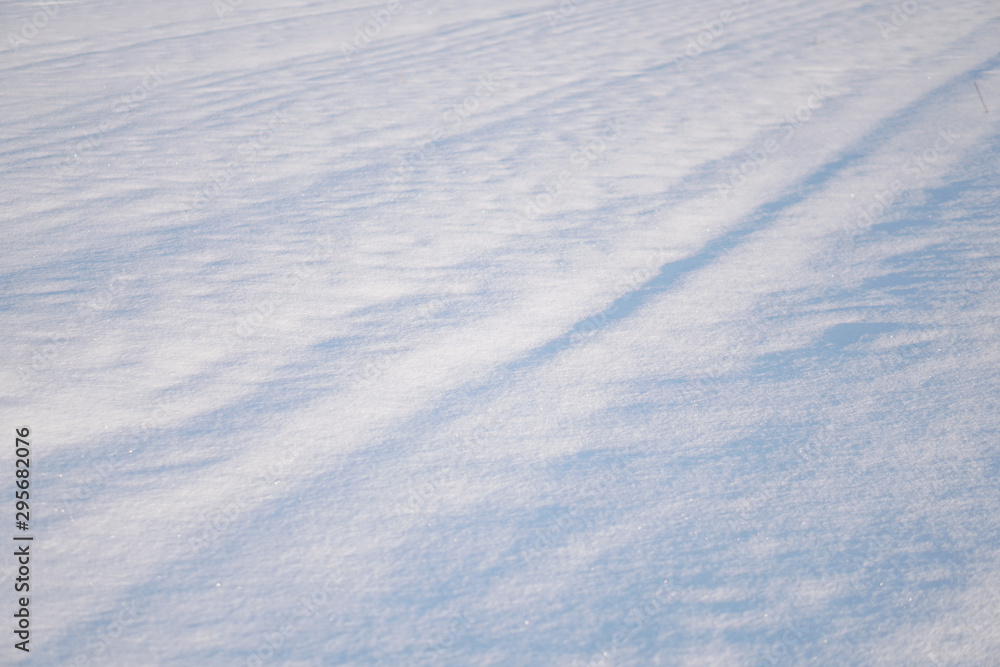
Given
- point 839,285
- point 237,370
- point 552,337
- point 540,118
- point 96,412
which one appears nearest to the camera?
point 96,412

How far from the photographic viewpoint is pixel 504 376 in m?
2.59

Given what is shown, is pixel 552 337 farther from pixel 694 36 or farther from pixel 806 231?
pixel 694 36

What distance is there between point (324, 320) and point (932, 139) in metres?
4.16

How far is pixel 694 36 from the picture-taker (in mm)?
7129

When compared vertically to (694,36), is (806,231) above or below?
below

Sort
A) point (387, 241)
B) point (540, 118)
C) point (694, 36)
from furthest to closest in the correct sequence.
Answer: point (694, 36) → point (540, 118) → point (387, 241)

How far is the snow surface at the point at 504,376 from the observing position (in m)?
1.75

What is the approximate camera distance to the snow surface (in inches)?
69.0

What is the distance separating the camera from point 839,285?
3080 mm

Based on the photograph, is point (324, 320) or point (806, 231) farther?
point (806, 231)

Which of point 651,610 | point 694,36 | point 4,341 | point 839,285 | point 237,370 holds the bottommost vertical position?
point 651,610

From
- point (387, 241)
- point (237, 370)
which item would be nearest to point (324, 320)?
point (237, 370)

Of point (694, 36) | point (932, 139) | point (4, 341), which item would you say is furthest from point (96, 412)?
point (694, 36)

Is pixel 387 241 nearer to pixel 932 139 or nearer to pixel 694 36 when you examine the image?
pixel 932 139
